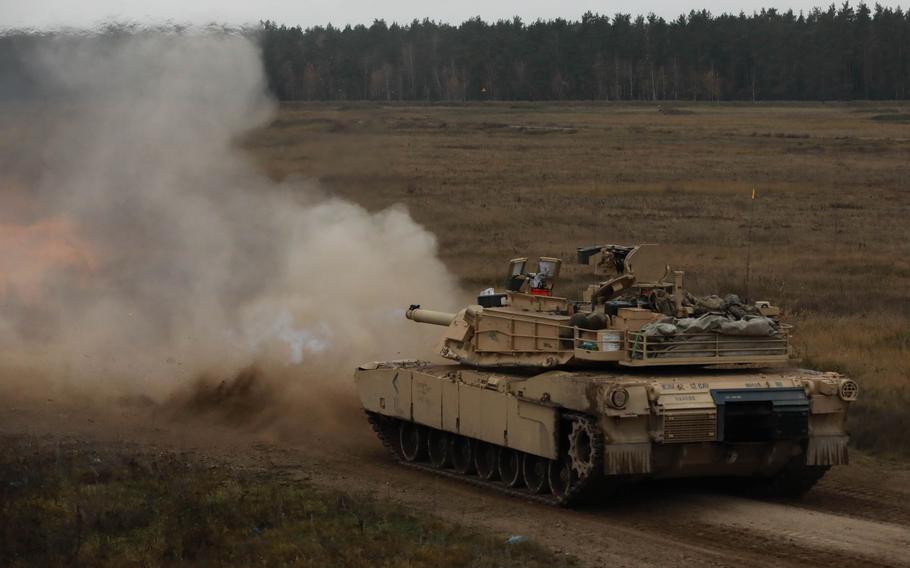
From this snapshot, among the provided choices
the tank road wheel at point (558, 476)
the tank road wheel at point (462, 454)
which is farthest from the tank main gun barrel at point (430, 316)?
the tank road wheel at point (558, 476)

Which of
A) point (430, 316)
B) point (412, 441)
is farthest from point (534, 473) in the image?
point (430, 316)

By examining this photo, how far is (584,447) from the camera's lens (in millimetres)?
18547

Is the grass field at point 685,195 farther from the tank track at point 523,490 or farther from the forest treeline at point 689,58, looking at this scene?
the forest treeline at point 689,58

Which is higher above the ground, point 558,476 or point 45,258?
point 45,258

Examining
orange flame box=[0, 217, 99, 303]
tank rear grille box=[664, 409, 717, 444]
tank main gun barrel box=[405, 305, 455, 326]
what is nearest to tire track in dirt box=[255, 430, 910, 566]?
tank rear grille box=[664, 409, 717, 444]

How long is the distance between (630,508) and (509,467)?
2.20 metres

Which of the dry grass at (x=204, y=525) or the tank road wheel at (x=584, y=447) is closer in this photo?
the dry grass at (x=204, y=525)

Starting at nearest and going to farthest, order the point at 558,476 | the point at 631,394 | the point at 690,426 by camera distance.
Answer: the point at 631,394 < the point at 690,426 < the point at 558,476

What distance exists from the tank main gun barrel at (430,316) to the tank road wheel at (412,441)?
1.59m

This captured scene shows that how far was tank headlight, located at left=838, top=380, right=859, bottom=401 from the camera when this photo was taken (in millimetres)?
18906

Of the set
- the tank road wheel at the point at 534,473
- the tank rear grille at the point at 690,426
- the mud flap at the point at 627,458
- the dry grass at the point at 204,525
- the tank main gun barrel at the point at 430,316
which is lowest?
the tank road wheel at the point at 534,473

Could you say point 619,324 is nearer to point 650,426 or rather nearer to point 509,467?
point 650,426

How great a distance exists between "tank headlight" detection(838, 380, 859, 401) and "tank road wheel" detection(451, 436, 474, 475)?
16.6 ft

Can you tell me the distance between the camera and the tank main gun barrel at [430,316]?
23.0 metres
